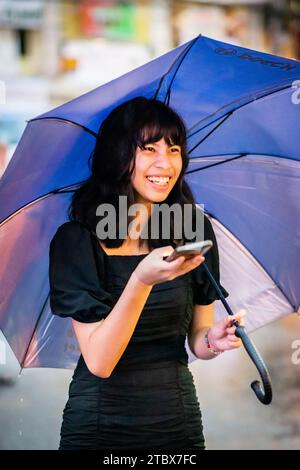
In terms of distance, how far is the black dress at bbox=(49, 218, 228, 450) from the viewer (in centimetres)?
175

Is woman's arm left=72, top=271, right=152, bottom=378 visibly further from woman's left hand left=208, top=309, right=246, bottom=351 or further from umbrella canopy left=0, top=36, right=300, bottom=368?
umbrella canopy left=0, top=36, right=300, bottom=368

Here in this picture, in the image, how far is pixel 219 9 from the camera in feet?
18.2

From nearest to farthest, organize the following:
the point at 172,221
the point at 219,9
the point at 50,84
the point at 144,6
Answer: the point at 172,221 → the point at 144,6 → the point at 219,9 → the point at 50,84

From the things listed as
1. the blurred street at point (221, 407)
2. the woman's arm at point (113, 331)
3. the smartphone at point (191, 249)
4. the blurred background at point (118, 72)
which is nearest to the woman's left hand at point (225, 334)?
the woman's arm at point (113, 331)

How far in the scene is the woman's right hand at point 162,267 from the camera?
1.44m

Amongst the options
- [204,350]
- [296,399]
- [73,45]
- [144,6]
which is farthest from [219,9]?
[204,350]

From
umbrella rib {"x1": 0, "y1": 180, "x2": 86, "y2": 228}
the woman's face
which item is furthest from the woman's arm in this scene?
umbrella rib {"x1": 0, "y1": 180, "x2": 86, "y2": 228}

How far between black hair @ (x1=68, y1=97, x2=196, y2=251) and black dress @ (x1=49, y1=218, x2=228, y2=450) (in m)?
0.07

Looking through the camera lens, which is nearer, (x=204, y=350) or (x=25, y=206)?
(x=204, y=350)

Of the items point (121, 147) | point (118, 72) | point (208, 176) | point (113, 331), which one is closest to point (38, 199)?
point (121, 147)

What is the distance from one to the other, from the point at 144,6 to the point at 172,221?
357 centimetres

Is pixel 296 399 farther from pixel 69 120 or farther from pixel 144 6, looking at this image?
pixel 69 120

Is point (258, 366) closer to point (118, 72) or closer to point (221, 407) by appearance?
point (221, 407)

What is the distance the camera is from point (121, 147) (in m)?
1.82
